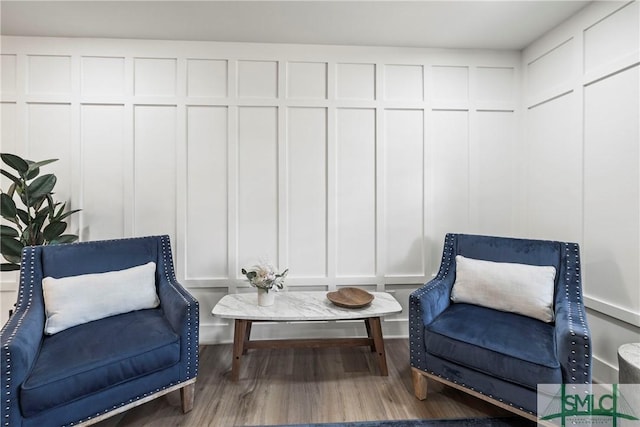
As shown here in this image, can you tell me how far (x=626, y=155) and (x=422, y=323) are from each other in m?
1.65

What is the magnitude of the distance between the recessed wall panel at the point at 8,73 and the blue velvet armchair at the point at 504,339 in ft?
11.6

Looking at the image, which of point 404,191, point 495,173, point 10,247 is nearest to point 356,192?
point 404,191

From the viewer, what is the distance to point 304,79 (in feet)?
8.47

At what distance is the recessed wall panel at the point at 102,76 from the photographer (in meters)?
2.47

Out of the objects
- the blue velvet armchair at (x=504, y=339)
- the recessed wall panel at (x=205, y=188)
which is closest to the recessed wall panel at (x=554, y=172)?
the blue velvet armchair at (x=504, y=339)

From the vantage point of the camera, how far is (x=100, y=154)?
2.49 m

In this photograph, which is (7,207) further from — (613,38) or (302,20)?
(613,38)

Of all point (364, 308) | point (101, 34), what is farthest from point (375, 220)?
point (101, 34)

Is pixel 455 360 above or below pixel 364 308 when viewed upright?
below

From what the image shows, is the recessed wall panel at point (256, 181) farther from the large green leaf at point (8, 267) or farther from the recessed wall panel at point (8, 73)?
the recessed wall panel at point (8, 73)

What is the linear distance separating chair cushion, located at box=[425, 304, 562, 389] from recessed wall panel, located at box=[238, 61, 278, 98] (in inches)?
87.4

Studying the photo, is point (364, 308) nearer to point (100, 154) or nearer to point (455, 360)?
point (455, 360)

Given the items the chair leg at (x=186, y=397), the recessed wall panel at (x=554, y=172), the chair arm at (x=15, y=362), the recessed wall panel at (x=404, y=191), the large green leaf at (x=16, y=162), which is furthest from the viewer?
the recessed wall panel at (x=404, y=191)

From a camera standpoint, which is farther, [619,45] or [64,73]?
[64,73]
